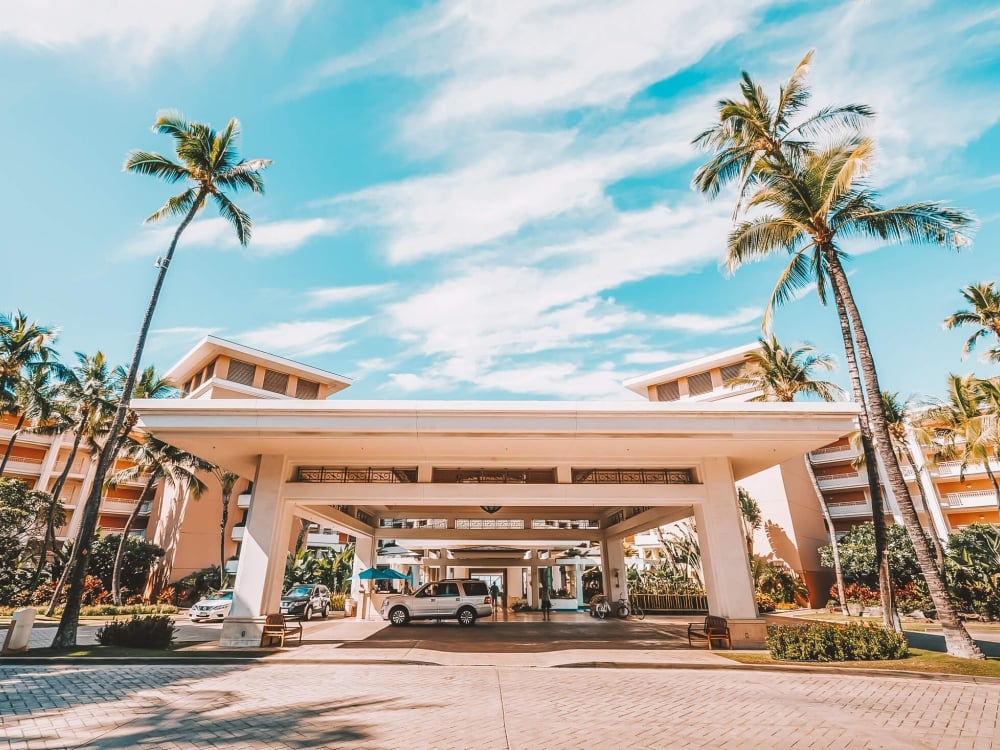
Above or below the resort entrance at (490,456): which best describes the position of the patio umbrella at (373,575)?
below

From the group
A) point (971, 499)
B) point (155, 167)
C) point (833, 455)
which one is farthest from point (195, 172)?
point (971, 499)

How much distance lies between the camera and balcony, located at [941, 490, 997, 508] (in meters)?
33.5

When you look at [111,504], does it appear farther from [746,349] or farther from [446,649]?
[746,349]

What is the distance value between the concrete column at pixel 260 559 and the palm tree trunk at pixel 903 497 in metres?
14.7

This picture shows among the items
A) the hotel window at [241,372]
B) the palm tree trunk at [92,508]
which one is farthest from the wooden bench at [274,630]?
the hotel window at [241,372]

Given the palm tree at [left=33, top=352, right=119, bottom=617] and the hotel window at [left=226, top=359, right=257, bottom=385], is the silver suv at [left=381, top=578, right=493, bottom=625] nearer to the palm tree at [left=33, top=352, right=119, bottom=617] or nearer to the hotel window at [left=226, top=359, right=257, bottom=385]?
the palm tree at [left=33, top=352, right=119, bottom=617]

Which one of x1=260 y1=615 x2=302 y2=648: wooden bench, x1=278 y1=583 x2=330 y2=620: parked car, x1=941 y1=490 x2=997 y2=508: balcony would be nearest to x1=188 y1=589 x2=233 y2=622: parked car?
x1=278 y1=583 x2=330 y2=620: parked car

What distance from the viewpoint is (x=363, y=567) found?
77.2 feet

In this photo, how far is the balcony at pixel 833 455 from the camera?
36.2 m

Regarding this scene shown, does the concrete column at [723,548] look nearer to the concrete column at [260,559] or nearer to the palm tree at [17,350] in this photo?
the concrete column at [260,559]

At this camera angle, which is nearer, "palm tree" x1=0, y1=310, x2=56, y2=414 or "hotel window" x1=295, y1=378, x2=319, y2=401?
"palm tree" x1=0, y1=310, x2=56, y2=414

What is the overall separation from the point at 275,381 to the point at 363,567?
21.0 metres

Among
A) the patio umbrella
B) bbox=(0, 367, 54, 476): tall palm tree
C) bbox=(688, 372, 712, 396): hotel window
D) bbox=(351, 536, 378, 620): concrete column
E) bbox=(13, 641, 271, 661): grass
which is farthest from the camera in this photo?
bbox=(688, 372, 712, 396): hotel window

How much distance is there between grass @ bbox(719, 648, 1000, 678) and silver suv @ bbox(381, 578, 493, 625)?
37.2 feet
